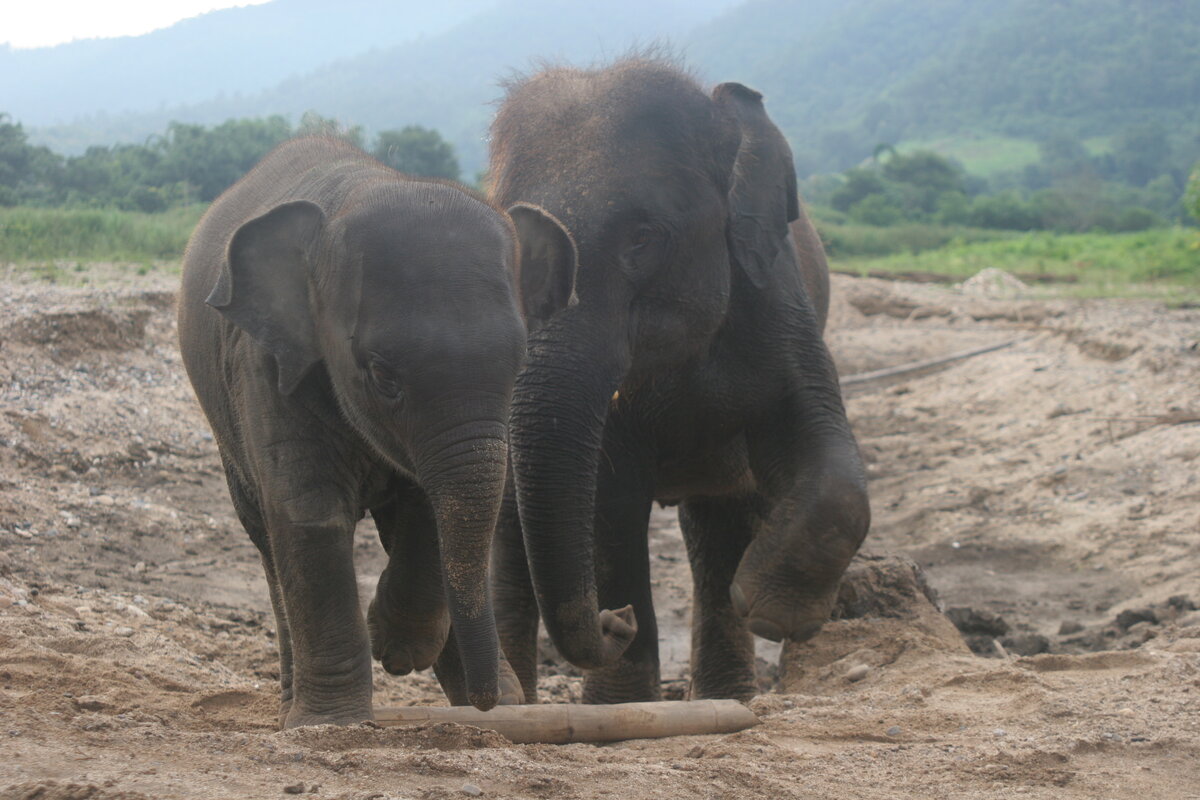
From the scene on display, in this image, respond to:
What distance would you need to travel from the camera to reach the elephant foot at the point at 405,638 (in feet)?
14.9

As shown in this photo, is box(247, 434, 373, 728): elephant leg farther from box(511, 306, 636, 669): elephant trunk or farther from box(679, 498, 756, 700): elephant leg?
box(679, 498, 756, 700): elephant leg

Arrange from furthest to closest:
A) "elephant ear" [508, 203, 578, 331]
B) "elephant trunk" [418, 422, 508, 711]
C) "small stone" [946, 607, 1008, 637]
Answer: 1. "small stone" [946, 607, 1008, 637]
2. "elephant ear" [508, 203, 578, 331]
3. "elephant trunk" [418, 422, 508, 711]

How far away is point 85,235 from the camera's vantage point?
16.1 metres

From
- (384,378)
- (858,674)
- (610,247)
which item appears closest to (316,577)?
(384,378)

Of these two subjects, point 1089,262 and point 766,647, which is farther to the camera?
point 1089,262

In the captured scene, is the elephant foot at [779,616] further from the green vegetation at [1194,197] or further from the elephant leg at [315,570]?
the green vegetation at [1194,197]

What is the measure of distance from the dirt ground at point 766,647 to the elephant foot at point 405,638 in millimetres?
502

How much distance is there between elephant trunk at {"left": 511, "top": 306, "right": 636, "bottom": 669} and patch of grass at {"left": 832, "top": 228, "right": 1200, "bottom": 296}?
682 inches

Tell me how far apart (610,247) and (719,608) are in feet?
7.51

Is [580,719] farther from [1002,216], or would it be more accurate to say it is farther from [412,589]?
[1002,216]

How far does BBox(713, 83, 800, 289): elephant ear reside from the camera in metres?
5.33

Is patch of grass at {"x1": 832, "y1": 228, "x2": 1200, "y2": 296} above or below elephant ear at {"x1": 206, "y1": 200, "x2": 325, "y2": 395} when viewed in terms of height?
below

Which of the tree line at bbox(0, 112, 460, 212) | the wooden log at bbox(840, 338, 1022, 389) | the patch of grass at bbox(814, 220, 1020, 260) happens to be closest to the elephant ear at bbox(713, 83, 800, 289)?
the wooden log at bbox(840, 338, 1022, 389)

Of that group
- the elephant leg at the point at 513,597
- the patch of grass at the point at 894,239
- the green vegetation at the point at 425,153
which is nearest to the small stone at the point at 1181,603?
the elephant leg at the point at 513,597
